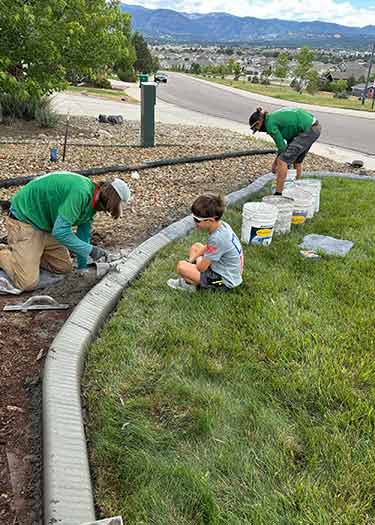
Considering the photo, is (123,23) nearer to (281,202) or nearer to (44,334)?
(281,202)

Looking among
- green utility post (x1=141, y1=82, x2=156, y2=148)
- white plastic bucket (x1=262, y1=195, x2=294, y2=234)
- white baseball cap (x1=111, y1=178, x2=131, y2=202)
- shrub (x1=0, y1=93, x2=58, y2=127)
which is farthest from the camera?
shrub (x1=0, y1=93, x2=58, y2=127)

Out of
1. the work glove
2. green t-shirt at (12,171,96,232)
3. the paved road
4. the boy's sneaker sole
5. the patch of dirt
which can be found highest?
green t-shirt at (12,171,96,232)

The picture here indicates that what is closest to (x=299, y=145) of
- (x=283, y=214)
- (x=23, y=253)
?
(x=283, y=214)

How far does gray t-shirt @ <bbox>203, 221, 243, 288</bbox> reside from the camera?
3.32 metres

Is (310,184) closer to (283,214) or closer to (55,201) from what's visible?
(283,214)

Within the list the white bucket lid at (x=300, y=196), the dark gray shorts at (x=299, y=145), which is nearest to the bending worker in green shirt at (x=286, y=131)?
the dark gray shorts at (x=299, y=145)

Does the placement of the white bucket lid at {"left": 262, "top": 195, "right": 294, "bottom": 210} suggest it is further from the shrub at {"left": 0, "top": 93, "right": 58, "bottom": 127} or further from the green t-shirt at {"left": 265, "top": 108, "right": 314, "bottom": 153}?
the shrub at {"left": 0, "top": 93, "right": 58, "bottom": 127}

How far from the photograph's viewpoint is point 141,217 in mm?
5211

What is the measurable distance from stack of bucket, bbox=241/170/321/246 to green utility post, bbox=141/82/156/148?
3348mm

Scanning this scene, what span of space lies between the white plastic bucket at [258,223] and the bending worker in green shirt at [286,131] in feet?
4.18

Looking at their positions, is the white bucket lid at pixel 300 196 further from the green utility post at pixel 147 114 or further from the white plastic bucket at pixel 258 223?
the green utility post at pixel 147 114

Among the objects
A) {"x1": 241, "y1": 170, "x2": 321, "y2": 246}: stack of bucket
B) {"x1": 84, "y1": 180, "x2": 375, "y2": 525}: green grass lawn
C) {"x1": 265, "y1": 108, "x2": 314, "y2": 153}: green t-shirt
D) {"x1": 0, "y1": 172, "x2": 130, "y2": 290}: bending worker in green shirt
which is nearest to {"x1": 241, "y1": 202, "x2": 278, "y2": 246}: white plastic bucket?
{"x1": 241, "y1": 170, "x2": 321, "y2": 246}: stack of bucket

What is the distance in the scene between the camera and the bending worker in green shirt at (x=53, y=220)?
342cm

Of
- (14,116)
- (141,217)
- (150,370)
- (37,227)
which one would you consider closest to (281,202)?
(141,217)
